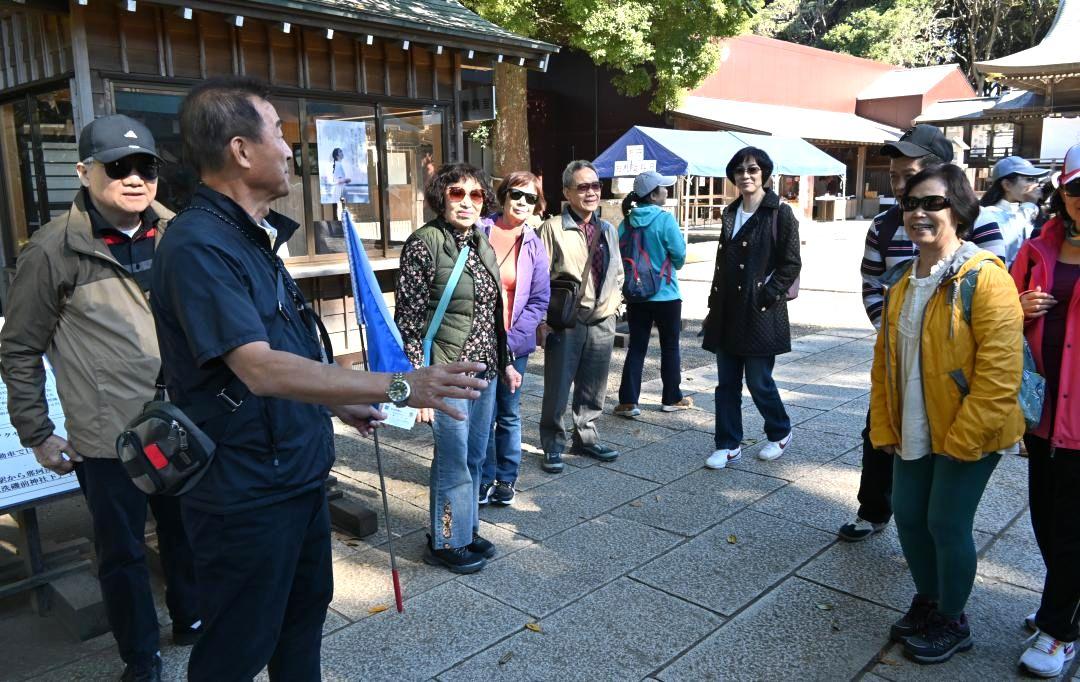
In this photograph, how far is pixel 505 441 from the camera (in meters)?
4.60

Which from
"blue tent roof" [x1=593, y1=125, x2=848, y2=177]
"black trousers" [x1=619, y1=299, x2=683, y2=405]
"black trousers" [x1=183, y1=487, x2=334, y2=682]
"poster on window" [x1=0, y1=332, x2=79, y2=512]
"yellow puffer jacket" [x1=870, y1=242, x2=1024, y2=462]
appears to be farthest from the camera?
"blue tent roof" [x1=593, y1=125, x2=848, y2=177]

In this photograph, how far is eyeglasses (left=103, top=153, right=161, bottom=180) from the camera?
9.20 feet

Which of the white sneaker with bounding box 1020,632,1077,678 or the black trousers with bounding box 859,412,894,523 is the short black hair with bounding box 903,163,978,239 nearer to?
the black trousers with bounding box 859,412,894,523

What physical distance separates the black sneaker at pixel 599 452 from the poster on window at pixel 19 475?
3.06m

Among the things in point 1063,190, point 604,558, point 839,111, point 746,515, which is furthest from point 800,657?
point 839,111

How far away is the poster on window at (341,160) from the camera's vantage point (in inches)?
281

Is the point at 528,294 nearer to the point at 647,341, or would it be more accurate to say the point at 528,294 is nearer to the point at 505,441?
the point at 505,441

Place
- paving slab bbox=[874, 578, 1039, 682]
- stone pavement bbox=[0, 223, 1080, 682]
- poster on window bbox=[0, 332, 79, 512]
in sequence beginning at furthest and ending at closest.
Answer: poster on window bbox=[0, 332, 79, 512] < stone pavement bbox=[0, 223, 1080, 682] < paving slab bbox=[874, 578, 1039, 682]

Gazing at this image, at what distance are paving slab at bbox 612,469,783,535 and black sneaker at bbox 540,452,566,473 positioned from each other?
663 millimetres

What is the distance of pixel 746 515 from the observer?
14.3 ft

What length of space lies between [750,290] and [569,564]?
2.07 metres

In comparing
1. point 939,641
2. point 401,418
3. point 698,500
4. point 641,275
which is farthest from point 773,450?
point 401,418

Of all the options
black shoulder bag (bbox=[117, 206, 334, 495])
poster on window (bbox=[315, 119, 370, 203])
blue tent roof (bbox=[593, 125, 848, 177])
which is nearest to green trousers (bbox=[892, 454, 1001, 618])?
black shoulder bag (bbox=[117, 206, 334, 495])

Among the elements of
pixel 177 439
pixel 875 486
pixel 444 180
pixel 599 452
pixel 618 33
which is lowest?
pixel 599 452
